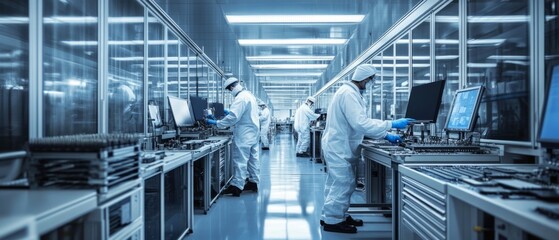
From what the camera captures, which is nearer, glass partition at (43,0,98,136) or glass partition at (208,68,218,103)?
glass partition at (43,0,98,136)

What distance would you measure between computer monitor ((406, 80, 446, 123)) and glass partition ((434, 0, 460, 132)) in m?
0.46

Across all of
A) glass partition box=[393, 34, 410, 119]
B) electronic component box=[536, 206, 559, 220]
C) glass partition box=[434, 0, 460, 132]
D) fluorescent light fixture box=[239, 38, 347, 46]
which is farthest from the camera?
fluorescent light fixture box=[239, 38, 347, 46]

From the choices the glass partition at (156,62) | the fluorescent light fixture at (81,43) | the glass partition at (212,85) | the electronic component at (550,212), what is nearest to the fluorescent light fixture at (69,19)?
the fluorescent light fixture at (81,43)

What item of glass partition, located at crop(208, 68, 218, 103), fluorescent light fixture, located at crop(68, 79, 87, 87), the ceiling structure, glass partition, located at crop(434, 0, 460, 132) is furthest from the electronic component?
glass partition, located at crop(208, 68, 218, 103)

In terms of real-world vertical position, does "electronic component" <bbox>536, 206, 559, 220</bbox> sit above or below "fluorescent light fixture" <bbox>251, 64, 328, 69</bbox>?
below

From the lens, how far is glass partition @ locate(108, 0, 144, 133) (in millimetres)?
2787

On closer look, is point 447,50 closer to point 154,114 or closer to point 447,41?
point 447,41

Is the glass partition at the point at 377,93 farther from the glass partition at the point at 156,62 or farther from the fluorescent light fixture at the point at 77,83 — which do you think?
the fluorescent light fixture at the point at 77,83

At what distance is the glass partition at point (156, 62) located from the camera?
3.57 metres

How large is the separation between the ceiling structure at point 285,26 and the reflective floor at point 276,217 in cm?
252

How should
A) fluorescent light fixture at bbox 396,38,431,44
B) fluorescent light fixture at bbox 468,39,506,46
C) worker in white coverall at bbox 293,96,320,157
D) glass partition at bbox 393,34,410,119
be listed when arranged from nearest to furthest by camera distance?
1. fluorescent light fixture at bbox 468,39,506,46
2. fluorescent light fixture at bbox 396,38,431,44
3. glass partition at bbox 393,34,410,119
4. worker in white coverall at bbox 293,96,320,157

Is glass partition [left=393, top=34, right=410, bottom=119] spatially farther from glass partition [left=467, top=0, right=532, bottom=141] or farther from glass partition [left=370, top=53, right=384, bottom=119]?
glass partition [left=467, top=0, right=532, bottom=141]

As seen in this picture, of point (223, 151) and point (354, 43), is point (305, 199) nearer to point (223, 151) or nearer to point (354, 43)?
point (223, 151)

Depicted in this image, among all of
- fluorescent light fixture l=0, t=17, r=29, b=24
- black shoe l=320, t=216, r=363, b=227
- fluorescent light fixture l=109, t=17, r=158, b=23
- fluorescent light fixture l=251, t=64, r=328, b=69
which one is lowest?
black shoe l=320, t=216, r=363, b=227
